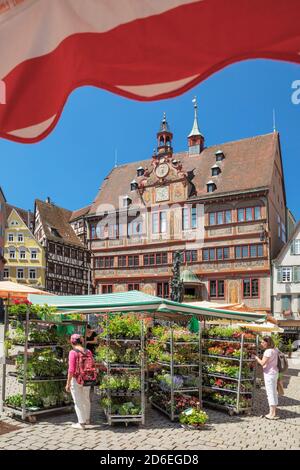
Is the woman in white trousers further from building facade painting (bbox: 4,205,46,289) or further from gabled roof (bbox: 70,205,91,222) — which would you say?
building facade painting (bbox: 4,205,46,289)

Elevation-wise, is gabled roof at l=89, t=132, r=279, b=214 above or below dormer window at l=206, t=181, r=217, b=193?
above

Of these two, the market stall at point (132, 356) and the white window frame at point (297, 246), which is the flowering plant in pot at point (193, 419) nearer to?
the market stall at point (132, 356)

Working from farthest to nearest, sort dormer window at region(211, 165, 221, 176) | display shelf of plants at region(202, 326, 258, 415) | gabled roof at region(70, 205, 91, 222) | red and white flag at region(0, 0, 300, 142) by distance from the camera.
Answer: gabled roof at region(70, 205, 91, 222), dormer window at region(211, 165, 221, 176), display shelf of plants at region(202, 326, 258, 415), red and white flag at region(0, 0, 300, 142)

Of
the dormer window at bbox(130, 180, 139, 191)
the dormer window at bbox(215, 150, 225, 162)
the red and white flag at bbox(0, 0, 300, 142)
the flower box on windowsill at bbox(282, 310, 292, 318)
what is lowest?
the flower box on windowsill at bbox(282, 310, 292, 318)

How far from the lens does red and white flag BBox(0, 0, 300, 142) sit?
3.89 ft

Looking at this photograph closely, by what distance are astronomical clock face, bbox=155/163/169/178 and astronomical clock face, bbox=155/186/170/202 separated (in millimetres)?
1103

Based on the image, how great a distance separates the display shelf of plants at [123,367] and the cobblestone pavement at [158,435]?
0.40m

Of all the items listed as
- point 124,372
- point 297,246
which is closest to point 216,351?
point 124,372

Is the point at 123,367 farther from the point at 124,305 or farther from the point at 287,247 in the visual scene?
the point at 287,247

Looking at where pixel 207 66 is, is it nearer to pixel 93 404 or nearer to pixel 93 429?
pixel 93 429

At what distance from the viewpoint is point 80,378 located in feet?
25.8

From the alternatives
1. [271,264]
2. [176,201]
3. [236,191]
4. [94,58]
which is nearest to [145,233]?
[176,201]

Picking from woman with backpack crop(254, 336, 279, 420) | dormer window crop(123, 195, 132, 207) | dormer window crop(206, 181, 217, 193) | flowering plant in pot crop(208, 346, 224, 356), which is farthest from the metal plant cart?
dormer window crop(123, 195, 132, 207)

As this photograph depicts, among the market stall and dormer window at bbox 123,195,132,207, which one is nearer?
the market stall
